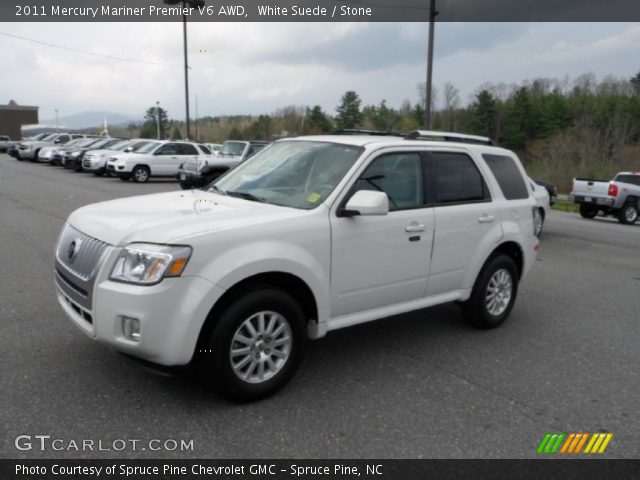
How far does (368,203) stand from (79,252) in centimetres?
202

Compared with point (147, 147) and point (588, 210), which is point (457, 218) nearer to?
point (588, 210)

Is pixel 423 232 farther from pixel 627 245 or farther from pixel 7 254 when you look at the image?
pixel 627 245

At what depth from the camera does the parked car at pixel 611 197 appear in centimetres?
1812

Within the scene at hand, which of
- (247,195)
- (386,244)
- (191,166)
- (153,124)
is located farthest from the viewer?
(153,124)

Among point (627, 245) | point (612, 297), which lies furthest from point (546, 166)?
point (612, 297)

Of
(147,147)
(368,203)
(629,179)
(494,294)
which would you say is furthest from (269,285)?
(147,147)

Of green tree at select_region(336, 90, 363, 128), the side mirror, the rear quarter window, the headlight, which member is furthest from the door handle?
green tree at select_region(336, 90, 363, 128)

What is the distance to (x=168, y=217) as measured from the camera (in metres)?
3.66

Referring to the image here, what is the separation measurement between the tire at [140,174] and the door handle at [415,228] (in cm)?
1896

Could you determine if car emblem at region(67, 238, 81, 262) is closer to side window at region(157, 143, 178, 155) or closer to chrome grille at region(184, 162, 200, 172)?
chrome grille at region(184, 162, 200, 172)

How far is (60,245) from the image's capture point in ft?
13.2

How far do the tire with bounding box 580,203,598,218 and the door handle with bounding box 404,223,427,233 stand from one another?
16824mm

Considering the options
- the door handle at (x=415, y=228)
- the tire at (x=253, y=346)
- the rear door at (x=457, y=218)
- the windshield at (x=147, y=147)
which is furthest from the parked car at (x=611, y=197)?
the tire at (x=253, y=346)

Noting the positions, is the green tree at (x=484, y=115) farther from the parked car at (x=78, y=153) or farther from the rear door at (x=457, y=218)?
the rear door at (x=457, y=218)
